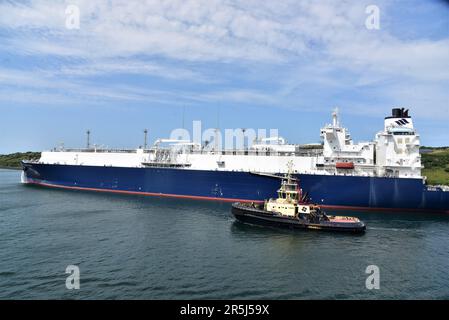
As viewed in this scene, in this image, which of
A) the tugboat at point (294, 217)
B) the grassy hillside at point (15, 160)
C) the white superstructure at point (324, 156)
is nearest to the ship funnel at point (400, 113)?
the white superstructure at point (324, 156)

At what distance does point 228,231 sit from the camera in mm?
23688

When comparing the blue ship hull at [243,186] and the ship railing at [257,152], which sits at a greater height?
the ship railing at [257,152]

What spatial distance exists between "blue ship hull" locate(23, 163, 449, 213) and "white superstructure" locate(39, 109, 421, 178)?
1668mm

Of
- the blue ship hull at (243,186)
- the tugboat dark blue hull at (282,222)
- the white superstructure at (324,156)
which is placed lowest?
the tugboat dark blue hull at (282,222)

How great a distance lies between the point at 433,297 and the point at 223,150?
29.6 m

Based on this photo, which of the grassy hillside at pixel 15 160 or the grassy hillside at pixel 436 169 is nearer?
the grassy hillside at pixel 436 169

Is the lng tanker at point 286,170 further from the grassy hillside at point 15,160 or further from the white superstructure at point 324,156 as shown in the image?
the grassy hillside at point 15,160

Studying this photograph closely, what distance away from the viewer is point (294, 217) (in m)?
25.2

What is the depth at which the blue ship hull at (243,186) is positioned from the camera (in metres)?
32.4

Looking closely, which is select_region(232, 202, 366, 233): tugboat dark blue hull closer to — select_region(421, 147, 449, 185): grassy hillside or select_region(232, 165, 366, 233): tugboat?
select_region(232, 165, 366, 233): tugboat

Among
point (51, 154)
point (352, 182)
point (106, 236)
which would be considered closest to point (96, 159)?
point (51, 154)

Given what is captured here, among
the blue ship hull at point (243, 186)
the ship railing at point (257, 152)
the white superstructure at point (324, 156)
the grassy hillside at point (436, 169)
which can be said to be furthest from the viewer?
the grassy hillside at point (436, 169)

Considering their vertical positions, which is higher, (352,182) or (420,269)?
(352,182)
